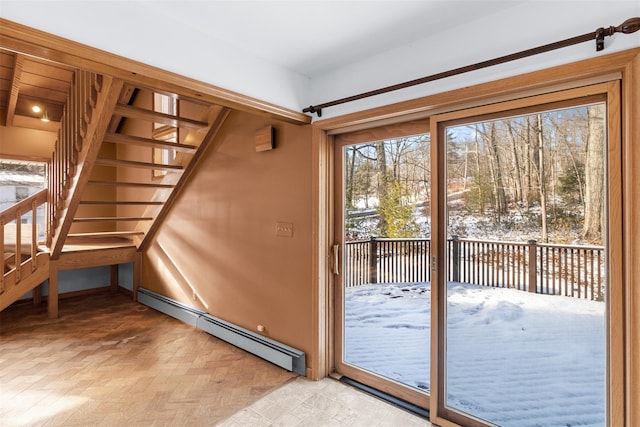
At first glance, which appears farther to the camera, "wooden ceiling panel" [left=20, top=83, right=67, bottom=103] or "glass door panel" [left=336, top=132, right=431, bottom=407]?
"wooden ceiling panel" [left=20, top=83, right=67, bottom=103]

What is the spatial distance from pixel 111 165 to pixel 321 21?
233 centimetres

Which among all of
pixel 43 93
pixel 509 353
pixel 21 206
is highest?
pixel 43 93

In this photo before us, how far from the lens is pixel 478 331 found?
2066 mm

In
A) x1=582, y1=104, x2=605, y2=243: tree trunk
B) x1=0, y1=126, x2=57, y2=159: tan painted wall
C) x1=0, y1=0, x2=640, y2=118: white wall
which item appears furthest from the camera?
x1=0, y1=126, x2=57, y2=159: tan painted wall

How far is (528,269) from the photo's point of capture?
190cm

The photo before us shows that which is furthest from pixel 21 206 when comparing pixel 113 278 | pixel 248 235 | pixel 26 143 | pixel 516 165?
pixel 516 165

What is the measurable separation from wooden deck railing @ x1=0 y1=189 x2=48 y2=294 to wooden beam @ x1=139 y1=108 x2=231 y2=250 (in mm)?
1160

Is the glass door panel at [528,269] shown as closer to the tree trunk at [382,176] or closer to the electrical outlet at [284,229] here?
the tree trunk at [382,176]

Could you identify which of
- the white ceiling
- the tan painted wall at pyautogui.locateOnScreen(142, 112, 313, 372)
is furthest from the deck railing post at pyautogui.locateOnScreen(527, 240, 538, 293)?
the tan painted wall at pyautogui.locateOnScreen(142, 112, 313, 372)

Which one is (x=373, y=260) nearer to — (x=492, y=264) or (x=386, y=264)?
(x=386, y=264)

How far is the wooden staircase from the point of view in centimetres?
270

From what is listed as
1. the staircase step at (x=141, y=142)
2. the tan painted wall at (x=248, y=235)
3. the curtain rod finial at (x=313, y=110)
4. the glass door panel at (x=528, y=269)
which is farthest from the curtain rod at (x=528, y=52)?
the staircase step at (x=141, y=142)

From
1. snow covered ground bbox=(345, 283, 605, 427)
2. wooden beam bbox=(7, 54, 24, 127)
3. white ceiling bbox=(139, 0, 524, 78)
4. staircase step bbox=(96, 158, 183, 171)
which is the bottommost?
snow covered ground bbox=(345, 283, 605, 427)

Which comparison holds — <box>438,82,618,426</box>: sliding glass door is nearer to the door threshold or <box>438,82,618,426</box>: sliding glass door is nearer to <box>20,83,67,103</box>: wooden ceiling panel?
the door threshold
